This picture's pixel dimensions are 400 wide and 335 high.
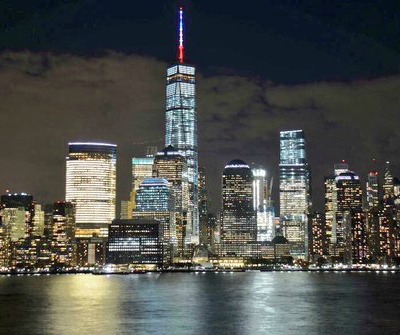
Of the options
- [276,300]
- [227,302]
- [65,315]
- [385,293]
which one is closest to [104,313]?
[65,315]

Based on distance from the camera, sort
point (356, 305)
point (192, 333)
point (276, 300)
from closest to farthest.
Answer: point (192, 333) < point (356, 305) < point (276, 300)

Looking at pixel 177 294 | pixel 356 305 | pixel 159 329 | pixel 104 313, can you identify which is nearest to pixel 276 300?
pixel 356 305

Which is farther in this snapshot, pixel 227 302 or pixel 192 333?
pixel 227 302

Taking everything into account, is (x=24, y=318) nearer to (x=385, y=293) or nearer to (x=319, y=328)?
(x=319, y=328)

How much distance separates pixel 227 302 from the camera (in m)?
115

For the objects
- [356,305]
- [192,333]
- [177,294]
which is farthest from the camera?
[177,294]

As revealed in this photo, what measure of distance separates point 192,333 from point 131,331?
6599mm

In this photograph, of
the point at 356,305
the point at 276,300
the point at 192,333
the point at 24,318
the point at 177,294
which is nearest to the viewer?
the point at 192,333

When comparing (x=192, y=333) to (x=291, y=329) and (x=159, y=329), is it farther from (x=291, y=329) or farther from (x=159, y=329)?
(x=291, y=329)

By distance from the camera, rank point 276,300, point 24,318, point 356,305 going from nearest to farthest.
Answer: point 24,318
point 356,305
point 276,300

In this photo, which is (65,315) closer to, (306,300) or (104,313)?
(104,313)

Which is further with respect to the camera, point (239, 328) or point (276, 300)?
point (276, 300)

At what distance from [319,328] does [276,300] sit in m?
38.1

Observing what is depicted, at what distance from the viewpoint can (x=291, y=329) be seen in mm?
78375
